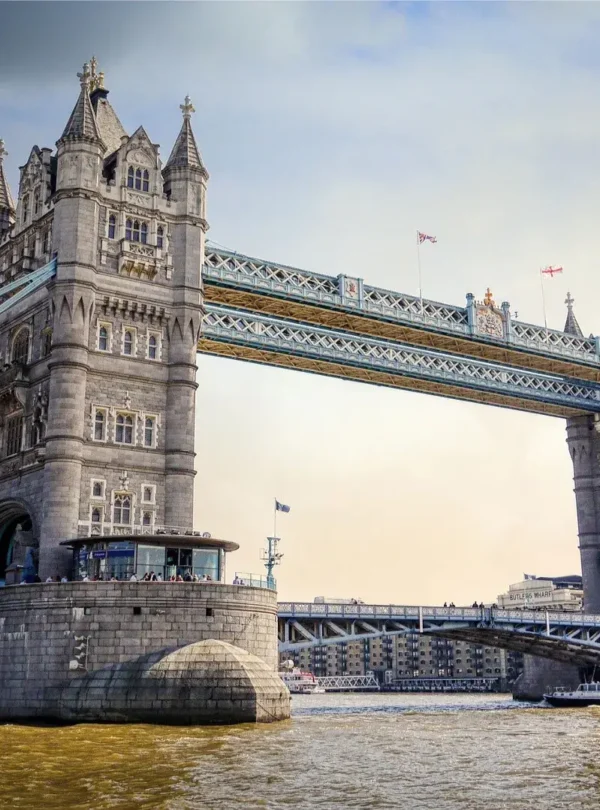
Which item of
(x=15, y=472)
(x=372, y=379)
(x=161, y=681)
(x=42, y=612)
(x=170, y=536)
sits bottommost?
(x=161, y=681)

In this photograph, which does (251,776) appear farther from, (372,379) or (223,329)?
(372,379)

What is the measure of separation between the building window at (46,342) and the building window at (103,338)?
2914mm

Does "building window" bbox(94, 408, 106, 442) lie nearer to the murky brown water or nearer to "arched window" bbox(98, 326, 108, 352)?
"arched window" bbox(98, 326, 108, 352)

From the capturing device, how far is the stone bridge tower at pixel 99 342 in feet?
188

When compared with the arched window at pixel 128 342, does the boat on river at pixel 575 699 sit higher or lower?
lower

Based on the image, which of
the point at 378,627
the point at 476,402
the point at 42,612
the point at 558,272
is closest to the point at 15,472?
the point at 42,612

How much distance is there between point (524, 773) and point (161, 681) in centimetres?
1992

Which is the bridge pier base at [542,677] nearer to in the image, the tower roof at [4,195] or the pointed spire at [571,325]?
the pointed spire at [571,325]

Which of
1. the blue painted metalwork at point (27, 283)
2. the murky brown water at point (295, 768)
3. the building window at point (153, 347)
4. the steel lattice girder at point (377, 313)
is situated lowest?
the murky brown water at point (295, 768)

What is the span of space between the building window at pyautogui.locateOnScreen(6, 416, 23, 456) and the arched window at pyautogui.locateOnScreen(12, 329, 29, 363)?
11.8ft

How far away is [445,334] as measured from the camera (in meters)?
79.7

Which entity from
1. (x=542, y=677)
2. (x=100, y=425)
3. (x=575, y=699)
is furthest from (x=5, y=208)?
(x=542, y=677)

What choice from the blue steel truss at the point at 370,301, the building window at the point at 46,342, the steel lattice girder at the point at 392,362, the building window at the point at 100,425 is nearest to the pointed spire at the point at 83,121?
the blue steel truss at the point at 370,301

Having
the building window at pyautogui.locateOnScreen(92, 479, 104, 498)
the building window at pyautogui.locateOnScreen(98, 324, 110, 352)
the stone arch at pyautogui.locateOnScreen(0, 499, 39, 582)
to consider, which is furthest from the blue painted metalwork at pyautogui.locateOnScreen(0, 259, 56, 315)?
the building window at pyautogui.locateOnScreen(92, 479, 104, 498)
